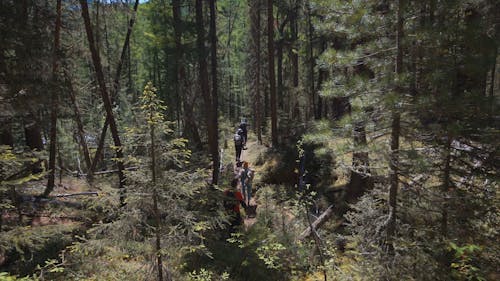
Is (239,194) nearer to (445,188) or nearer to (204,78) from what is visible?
(445,188)

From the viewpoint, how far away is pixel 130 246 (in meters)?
4.80

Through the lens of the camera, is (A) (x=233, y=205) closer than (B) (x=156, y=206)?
No

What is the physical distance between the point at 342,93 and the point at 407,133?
1.20 meters

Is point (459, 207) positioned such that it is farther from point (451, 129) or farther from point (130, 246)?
point (130, 246)

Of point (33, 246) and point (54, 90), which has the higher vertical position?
point (54, 90)

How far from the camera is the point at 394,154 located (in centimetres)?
450

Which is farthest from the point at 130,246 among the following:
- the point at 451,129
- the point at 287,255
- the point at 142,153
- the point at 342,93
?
the point at 451,129

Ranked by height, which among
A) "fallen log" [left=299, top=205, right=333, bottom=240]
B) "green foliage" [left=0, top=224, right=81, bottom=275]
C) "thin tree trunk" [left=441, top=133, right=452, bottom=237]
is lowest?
"fallen log" [left=299, top=205, right=333, bottom=240]

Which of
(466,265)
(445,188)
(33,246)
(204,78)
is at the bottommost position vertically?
(33,246)

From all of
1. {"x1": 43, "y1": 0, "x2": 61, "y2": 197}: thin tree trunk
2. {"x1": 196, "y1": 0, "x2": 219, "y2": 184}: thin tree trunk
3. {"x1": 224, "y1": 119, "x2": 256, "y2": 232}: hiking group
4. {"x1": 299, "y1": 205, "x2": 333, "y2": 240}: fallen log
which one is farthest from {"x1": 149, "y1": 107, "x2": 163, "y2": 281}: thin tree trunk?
{"x1": 196, "y1": 0, "x2": 219, "y2": 184}: thin tree trunk

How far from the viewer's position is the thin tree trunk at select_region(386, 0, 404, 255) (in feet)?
14.2

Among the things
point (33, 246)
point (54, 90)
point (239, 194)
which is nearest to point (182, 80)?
point (54, 90)

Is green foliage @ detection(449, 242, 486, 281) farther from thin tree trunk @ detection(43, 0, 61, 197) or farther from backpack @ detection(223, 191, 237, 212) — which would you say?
thin tree trunk @ detection(43, 0, 61, 197)

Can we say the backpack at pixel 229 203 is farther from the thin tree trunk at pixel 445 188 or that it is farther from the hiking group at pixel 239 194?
the thin tree trunk at pixel 445 188
